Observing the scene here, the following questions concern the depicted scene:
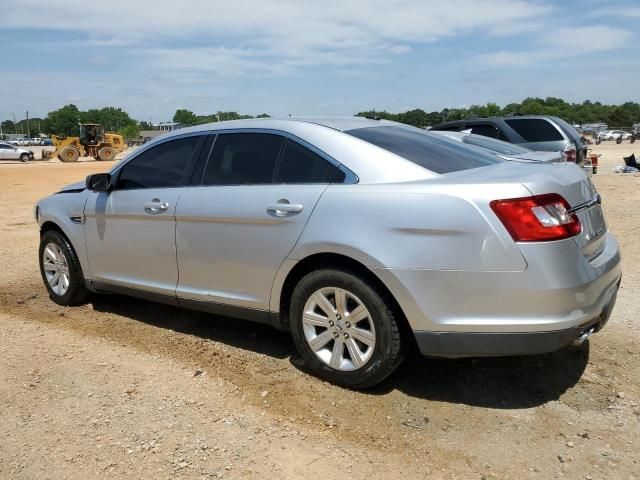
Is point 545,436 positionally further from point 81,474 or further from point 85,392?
point 85,392

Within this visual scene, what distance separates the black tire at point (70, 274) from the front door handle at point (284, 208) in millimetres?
2458

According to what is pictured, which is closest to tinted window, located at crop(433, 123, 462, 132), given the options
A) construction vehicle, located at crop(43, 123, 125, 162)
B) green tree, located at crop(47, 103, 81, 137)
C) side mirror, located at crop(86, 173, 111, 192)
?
side mirror, located at crop(86, 173, 111, 192)

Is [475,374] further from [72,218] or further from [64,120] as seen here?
[64,120]

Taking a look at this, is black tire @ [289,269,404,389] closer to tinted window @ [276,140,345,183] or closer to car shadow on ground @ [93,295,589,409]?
car shadow on ground @ [93,295,589,409]

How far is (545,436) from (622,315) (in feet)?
7.32

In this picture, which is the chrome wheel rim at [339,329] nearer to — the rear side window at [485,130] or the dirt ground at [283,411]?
the dirt ground at [283,411]

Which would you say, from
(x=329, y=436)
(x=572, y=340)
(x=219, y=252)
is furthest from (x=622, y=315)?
(x=219, y=252)

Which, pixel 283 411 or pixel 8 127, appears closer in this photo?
pixel 283 411

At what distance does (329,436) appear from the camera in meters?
3.15

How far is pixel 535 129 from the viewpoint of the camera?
12219 millimetres

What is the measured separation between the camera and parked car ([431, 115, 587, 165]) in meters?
11.7

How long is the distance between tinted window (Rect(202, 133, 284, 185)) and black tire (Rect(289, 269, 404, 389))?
81 cm

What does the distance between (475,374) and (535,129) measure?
31.6 feet

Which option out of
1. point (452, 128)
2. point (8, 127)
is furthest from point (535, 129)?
point (8, 127)
